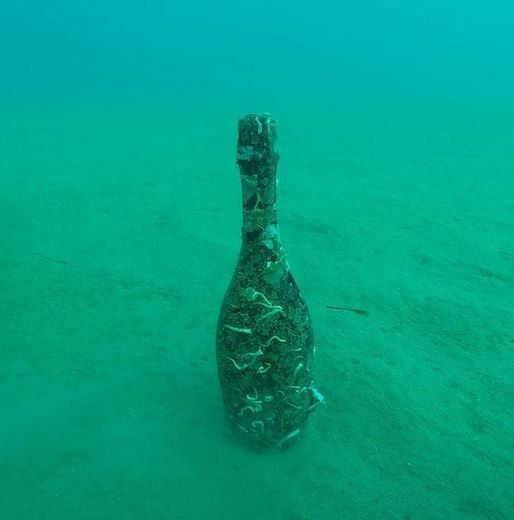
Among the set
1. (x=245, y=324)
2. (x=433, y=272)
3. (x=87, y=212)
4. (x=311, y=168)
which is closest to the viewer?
(x=245, y=324)

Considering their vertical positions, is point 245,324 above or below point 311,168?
above

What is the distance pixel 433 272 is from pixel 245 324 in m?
2.44

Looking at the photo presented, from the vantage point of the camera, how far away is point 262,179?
1750mm

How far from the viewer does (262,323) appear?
1882mm

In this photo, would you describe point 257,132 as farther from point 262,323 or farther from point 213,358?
point 213,358

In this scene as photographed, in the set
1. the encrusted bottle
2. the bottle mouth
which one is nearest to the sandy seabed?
the encrusted bottle

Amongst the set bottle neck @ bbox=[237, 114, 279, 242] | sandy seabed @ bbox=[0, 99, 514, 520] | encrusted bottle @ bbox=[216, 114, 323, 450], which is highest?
bottle neck @ bbox=[237, 114, 279, 242]

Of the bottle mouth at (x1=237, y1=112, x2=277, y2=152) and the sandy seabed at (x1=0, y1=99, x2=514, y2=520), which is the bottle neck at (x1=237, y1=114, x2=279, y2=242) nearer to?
the bottle mouth at (x1=237, y1=112, x2=277, y2=152)

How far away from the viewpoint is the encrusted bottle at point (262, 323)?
176cm

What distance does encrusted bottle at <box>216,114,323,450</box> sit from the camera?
69.4 inches

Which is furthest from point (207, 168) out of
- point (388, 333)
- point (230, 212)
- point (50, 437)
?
point (50, 437)

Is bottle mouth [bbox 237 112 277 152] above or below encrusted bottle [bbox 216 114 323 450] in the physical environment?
above

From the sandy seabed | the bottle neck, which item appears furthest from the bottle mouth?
the sandy seabed

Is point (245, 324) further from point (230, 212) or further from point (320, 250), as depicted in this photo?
point (230, 212)
